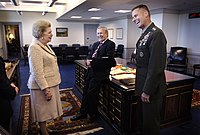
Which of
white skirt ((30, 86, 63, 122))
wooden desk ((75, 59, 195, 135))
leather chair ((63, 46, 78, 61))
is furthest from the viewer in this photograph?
leather chair ((63, 46, 78, 61))

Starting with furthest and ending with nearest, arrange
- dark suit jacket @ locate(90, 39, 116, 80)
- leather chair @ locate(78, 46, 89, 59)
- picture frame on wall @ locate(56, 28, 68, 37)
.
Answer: picture frame on wall @ locate(56, 28, 68, 37) → leather chair @ locate(78, 46, 89, 59) → dark suit jacket @ locate(90, 39, 116, 80)

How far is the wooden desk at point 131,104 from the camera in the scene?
7.18ft

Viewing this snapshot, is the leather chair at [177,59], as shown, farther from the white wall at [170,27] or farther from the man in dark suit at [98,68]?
the man in dark suit at [98,68]

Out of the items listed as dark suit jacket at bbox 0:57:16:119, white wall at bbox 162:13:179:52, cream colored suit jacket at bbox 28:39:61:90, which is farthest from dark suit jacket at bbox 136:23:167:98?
white wall at bbox 162:13:179:52

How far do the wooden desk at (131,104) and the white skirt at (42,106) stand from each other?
2.68 ft

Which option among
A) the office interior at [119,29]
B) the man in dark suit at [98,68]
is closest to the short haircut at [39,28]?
the man in dark suit at [98,68]

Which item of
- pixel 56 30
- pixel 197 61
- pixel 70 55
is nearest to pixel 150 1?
pixel 197 61

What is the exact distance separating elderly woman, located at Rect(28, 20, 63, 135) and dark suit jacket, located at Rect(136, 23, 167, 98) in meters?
1.02

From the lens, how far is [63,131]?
2502 mm

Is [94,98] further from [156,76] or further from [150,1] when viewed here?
[150,1]

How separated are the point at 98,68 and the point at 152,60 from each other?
109 centimetres

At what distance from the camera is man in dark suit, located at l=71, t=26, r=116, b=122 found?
2.53m

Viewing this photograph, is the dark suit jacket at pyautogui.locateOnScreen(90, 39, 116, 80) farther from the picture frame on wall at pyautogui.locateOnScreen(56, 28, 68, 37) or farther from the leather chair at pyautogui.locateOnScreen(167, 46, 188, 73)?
the picture frame on wall at pyautogui.locateOnScreen(56, 28, 68, 37)

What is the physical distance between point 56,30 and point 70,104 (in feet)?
25.3
